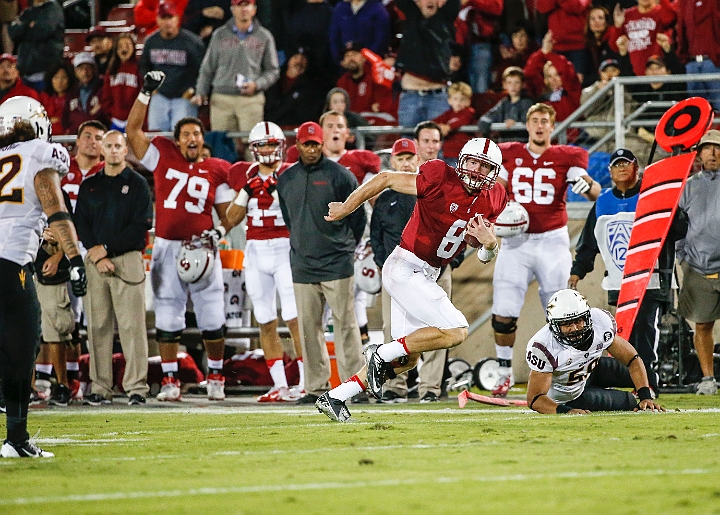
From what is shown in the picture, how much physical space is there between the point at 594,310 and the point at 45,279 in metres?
5.01

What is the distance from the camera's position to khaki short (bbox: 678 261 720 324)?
955 centimetres

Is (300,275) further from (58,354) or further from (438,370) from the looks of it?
(58,354)

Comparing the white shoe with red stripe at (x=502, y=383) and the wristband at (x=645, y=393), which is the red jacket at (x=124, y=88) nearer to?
the white shoe with red stripe at (x=502, y=383)

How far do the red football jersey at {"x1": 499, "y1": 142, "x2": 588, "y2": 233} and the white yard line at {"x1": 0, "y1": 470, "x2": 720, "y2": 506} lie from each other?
17.7 ft

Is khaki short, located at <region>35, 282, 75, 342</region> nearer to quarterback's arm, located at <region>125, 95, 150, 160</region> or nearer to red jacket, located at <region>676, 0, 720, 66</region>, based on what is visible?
quarterback's arm, located at <region>125, 95, 150, 160</region>

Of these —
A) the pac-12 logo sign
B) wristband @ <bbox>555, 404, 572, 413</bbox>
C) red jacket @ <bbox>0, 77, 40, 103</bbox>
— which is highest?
red jacket @ <bbox>0, 77, 40, 103</bbox>

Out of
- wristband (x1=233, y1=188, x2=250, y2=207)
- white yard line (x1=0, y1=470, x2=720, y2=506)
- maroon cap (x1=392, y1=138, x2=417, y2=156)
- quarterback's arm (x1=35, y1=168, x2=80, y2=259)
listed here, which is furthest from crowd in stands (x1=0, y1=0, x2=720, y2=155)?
white yard line (x1=0, y1=470, x2=720, y2=506)

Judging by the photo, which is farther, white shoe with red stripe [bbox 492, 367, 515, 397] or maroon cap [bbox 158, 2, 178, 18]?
maroon cap [bbox 158, 2, 178, 18]

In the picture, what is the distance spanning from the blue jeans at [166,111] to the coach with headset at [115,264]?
357cm

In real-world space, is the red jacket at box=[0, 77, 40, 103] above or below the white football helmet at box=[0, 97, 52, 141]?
above

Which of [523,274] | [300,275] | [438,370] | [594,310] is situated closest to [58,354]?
[300,275]

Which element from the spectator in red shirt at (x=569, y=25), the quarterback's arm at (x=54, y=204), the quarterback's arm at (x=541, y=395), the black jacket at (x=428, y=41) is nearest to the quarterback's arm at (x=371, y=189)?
the quarterback's arm at (x=541, y=395)

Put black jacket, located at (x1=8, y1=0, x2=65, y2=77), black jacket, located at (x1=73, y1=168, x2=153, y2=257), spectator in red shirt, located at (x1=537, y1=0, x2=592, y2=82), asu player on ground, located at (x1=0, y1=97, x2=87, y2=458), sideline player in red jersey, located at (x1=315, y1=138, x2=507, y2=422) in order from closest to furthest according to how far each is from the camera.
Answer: asu player on ground, located at (x1=0, y1=97, x2=87, y2=458), sideline player in red jersey, located at (x1=315, y1=138, x2=507, y2=422), black jacket, located at (x1=73, y1=168, x2=153, y2=257), spectator in red shirt, located at (x1=537, y1=0, x2=592, y2=82), black jacket, located at (x1=8, y1=0, x2=65, y2=77)

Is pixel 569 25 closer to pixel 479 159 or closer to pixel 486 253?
pixel 479 159
